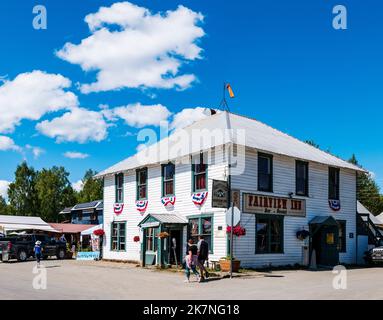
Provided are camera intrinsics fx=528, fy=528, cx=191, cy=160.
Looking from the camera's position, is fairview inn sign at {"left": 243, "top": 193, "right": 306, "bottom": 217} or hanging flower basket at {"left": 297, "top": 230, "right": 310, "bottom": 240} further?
hanging flower basket at {"left": 297, "top": 230, "right": 310, "bottom": 240}

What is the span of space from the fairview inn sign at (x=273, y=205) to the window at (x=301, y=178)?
577mm

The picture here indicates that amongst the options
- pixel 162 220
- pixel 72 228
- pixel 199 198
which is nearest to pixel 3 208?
pixel 72 228

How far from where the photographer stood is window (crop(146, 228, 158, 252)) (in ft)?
92.9

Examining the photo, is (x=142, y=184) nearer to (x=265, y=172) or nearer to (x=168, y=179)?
(x=168, y=179)

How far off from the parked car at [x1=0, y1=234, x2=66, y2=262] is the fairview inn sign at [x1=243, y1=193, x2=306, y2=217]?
18.3 meters

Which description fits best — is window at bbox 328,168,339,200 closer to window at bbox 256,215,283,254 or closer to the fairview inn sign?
the fairview inn sign

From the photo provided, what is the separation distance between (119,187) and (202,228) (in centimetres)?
946

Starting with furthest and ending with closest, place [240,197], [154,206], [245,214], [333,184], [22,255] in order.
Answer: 1. [22,255]
2. [333,184]
3. [154,206]
4. [245,214]
5. [240,197]

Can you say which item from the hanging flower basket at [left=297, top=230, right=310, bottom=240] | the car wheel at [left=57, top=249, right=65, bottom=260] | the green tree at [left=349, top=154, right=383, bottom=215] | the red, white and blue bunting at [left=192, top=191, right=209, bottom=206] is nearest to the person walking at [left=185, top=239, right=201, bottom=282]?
the red, white and blue bunting at [left=192, top=191, right=209, bottom=206]

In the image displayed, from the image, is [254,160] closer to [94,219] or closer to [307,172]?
[307,172]

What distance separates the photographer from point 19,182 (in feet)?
279

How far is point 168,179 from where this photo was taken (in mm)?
29453
